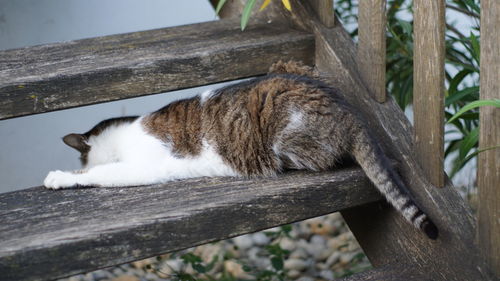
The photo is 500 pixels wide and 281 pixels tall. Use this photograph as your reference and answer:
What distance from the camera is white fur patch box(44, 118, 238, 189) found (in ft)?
6.62

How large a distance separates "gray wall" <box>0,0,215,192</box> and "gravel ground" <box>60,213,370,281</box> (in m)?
0.64

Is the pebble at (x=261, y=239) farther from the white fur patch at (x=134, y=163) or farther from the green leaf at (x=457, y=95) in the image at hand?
the green leaf at (x=457, y=95)

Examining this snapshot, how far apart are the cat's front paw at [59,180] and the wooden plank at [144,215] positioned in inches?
1.0

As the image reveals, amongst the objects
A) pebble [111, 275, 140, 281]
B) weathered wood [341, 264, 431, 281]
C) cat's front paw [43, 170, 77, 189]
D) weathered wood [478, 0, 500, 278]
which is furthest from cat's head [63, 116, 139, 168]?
weathered wood [478, 0, 500, 278]

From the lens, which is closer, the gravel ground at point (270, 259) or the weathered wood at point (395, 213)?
the weathered wood at point (395, 213)

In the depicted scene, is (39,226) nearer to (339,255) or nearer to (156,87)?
(156,87)

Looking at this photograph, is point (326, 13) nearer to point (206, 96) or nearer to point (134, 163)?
point (206, 96)

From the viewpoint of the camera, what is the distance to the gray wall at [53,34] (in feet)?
11.4

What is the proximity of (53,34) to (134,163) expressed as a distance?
64.3 inches

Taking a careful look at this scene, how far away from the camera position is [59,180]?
6.50ft

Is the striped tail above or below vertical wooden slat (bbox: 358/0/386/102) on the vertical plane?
below

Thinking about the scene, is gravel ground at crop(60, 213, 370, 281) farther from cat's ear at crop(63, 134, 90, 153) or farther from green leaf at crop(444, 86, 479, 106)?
green leaf at crop(444, 86, 479, 106)

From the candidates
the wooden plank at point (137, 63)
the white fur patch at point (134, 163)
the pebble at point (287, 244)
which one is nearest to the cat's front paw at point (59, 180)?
the white fur patch at point (134, 163)

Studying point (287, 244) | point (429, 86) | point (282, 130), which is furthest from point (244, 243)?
point (429, 86)
